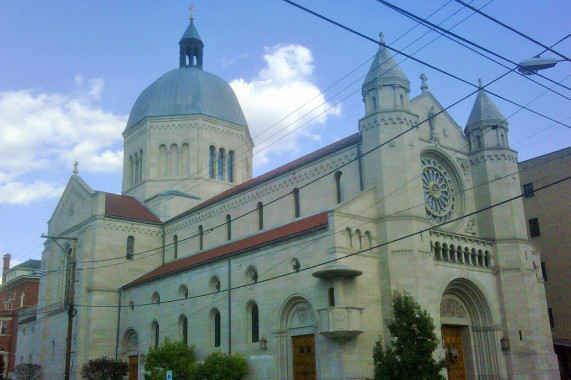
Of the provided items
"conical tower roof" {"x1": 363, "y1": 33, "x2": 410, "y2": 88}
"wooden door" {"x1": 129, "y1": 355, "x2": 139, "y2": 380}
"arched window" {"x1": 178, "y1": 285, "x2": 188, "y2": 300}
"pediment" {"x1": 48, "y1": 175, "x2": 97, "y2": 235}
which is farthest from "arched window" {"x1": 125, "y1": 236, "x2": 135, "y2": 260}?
"conical tower roof" {"x1": 363, "y1": 33, "x2": 410, "y2": 88}

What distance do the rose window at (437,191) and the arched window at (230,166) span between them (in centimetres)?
2215

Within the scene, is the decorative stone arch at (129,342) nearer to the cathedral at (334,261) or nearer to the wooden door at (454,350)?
the cathedral at (334,261)

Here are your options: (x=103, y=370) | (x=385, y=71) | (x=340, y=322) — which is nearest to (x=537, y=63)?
(x=340, y=322)

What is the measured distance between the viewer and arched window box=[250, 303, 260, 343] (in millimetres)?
31559

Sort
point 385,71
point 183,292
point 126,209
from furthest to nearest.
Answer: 1. point 126,209
2. point 183,292
3. point 385,71

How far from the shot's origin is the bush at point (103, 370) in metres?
36.7

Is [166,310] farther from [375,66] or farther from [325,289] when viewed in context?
[375,66]

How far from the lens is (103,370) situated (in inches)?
1455

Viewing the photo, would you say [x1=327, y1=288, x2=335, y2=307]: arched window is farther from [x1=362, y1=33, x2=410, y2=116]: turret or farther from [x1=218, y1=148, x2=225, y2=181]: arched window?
[x1=218, y1=148, x2=225, y2=181]: arched window

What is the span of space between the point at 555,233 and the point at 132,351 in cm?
3048

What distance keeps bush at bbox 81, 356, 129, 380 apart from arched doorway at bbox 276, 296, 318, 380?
12.9 m

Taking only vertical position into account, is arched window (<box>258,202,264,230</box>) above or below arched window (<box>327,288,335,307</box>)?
above

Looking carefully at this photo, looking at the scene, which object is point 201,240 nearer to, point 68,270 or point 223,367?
point 68,270

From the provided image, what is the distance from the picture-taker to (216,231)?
41.9 meters
